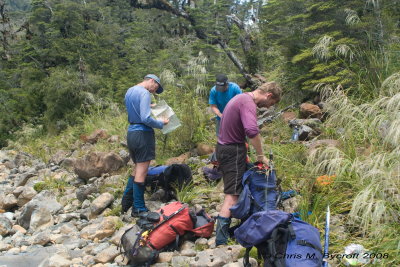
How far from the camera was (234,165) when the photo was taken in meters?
3.51

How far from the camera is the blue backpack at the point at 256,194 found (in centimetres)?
326

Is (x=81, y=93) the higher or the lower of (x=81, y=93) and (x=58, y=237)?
the higher

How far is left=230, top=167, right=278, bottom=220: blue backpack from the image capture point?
3.26m

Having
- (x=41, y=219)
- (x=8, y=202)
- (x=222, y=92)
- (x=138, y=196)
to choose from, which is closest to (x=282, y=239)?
(x=138, y=196)

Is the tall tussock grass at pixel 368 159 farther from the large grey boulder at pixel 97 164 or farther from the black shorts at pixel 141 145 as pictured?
the large grey boulder at pixel 97 164

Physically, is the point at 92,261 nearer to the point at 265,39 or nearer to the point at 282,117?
the point at 282,117

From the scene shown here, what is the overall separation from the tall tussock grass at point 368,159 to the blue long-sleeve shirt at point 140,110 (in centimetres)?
199

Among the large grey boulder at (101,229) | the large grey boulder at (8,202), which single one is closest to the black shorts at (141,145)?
the large grey boulder at (101,229)

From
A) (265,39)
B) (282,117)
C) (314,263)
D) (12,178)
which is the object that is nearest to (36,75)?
(12,178)

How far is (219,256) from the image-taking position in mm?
3109

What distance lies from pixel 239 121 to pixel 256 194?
74 centimetres

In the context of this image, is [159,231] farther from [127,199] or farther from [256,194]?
[127,199]

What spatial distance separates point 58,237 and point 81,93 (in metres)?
8.85

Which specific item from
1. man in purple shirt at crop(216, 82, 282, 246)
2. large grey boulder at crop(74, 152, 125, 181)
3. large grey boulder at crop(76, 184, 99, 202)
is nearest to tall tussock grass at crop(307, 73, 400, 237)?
man in purple shirt at crop(216, 82, 282, 246)
